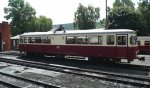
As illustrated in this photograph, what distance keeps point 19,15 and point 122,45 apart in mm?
59503

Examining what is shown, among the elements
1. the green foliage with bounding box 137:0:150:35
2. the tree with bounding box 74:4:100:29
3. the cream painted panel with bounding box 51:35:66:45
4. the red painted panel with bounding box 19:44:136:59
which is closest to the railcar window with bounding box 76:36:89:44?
the red painted panel with bounding box 19:44:136:59

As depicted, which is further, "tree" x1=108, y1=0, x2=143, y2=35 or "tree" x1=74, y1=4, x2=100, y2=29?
"tree" x1=74, y1=4, x2=100, y2=29

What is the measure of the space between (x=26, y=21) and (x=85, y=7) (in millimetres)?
17825

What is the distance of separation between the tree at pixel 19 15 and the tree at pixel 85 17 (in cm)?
1400

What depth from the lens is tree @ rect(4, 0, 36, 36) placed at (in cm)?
7488

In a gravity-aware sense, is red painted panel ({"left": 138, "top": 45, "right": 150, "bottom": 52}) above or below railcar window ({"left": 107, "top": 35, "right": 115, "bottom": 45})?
below

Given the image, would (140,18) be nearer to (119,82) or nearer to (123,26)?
(123,26)

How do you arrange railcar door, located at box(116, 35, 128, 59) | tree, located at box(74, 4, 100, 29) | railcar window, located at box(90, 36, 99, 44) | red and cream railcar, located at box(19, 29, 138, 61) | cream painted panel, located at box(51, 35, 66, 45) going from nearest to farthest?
railcar door, located at box(116, 35, 128, 59), red and cream railcar, located at box(19, 29, 138, 61), railcar window, located at box(90, 36, 99, 44), cream painted panel, located at box(51, 35, 66, 45), tree, located at box(74, 4, 100, 29)

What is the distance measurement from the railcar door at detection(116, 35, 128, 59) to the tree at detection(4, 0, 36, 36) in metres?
57.1

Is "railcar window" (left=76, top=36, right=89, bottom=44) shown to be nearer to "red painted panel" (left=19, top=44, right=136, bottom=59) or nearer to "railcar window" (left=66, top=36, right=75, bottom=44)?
"red painted panel" (left=19, top=44, right=136, bottom=59)

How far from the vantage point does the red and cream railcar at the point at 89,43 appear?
2020 centimetres

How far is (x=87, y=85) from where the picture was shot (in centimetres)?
1395

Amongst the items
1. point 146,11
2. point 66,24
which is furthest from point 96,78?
point 66,24

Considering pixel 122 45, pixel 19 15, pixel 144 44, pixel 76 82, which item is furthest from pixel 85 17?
pixel 76 82
